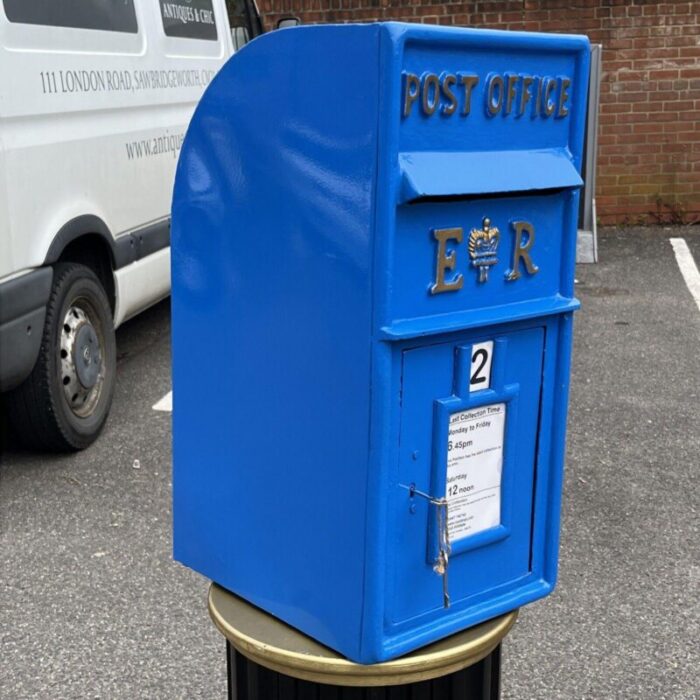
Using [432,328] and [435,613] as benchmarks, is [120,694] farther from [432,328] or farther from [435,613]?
[432,328]

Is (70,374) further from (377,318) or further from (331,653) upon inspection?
(377,318)

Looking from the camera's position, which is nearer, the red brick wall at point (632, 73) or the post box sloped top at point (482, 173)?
the post box sloped top at point (482, 173)

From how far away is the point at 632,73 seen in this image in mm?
10180

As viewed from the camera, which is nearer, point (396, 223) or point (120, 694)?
point (396, 223)

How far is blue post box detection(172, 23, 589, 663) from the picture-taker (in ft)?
4.91

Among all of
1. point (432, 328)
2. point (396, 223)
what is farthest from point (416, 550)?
point (396, 223)

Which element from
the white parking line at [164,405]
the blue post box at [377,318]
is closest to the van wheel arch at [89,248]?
the white parking line at [164,405]

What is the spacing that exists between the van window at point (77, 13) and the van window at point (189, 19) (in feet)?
1.39

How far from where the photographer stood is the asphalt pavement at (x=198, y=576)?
295 centimetres

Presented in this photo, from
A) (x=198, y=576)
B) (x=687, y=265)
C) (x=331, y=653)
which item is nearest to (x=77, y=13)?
(x=198, y=576)

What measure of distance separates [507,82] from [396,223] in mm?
306

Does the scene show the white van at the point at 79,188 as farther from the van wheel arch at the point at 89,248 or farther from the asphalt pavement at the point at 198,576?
the asphalt pavement at the point at 198,576

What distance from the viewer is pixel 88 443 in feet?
15.4

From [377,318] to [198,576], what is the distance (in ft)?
7.43
